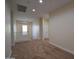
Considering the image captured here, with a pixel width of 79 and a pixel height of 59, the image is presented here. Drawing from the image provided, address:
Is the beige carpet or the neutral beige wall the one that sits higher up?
the neutral beige wall

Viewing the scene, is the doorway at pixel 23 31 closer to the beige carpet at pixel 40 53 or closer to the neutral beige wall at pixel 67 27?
the beige carpet at pixel 40 53

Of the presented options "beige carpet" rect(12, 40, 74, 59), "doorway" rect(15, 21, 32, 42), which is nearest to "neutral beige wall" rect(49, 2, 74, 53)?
"beige carpet" rect(12, 40, 74, 59)

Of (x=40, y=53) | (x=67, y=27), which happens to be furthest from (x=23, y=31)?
(x=67, y=27)

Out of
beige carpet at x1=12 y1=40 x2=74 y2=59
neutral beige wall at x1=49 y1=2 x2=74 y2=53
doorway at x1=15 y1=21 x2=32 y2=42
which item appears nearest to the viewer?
beige carpet at x1=12 y1=40 x2=74 y2=59

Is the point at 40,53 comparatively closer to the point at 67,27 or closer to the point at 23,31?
the point at 67,27

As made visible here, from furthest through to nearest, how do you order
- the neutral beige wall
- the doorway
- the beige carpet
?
the doorway < the neutral beige wall < the beige carpet

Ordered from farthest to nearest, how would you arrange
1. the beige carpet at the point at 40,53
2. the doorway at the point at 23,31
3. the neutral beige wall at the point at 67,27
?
the doorway at the point at 23,31 → the neutral beige wall at the point at 67,27 → the beige carpet at the point at 40,53

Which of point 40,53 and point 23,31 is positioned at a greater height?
point 23,31

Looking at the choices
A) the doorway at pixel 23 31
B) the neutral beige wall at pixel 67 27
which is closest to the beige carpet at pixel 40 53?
the neutral beige wall at pixel 67 27

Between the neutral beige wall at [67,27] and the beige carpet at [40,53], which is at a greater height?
the neutral beige wall at [67,27]

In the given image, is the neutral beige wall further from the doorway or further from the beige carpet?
the doorway
